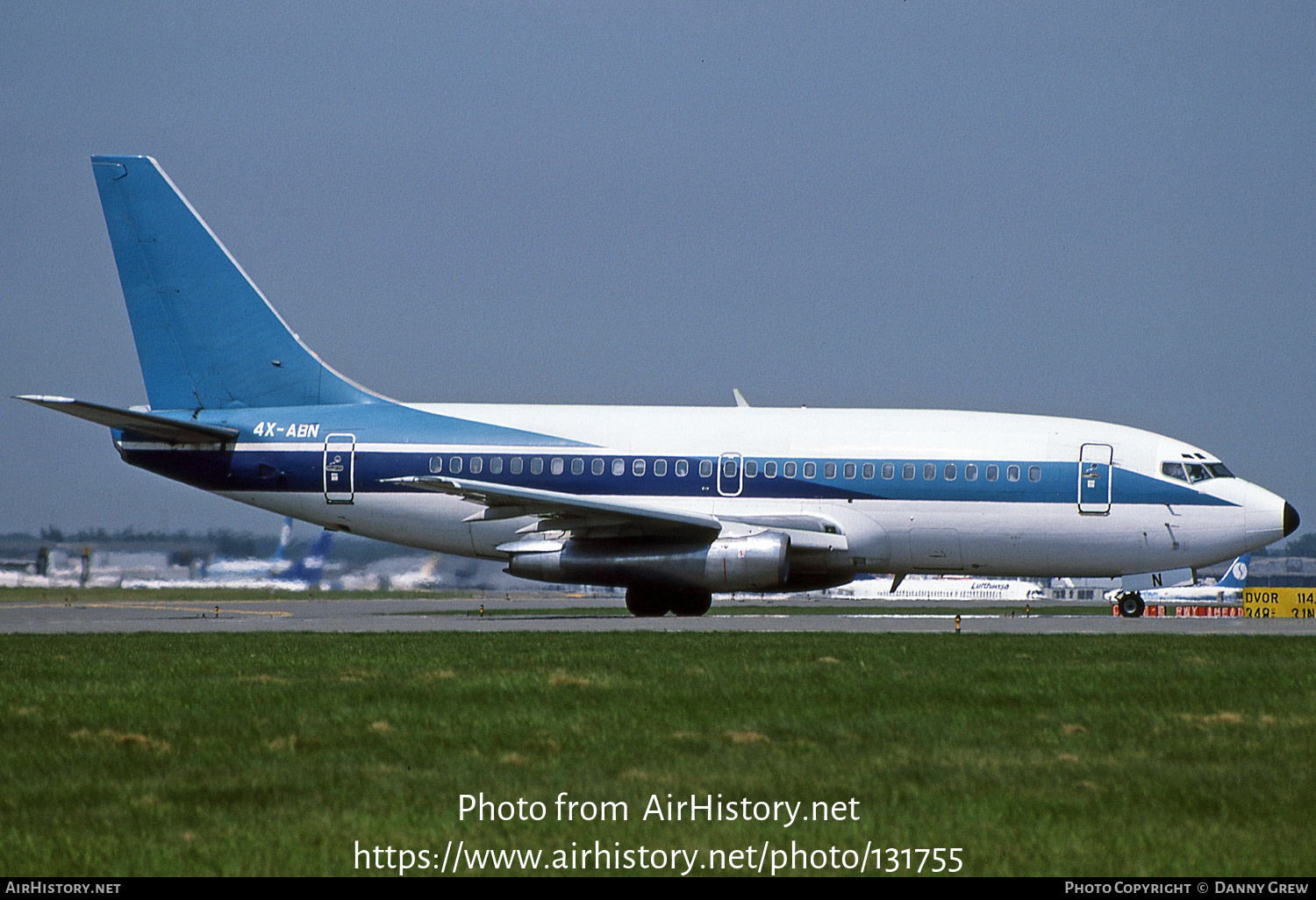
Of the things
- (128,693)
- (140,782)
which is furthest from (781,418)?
(140,782)

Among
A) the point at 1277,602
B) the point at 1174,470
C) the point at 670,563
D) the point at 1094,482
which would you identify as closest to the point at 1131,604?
the point at 1174,470

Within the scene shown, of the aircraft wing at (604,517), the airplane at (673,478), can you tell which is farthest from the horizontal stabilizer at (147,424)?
the aircraft wing at (604,517)

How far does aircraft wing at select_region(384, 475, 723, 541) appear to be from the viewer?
25.4 m

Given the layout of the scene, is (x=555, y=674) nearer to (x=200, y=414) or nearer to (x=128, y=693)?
(x=128, y=693)

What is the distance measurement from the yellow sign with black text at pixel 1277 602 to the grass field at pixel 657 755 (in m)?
22.6

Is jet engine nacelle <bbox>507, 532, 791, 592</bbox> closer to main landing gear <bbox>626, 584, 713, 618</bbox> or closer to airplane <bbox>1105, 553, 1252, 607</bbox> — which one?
main landing gear <bbox>626, 584, 713, 618</bbox>

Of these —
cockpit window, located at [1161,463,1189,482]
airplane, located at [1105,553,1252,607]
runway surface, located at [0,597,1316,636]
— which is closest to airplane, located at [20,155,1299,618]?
cockpit window, located at [1161,463,1189,482]

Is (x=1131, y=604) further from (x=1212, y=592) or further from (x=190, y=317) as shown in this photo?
(x=1212, y=592)

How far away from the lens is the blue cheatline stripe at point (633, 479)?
27125 mm

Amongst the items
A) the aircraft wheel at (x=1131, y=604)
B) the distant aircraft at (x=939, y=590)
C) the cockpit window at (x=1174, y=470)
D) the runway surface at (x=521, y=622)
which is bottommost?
the distant aircraft at (x=939, y=590)

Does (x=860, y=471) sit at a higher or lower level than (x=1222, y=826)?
higher

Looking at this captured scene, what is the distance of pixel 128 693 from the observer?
12.7 metres

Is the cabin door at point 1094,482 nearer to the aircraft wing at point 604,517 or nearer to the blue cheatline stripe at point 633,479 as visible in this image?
the blue cheatline stripe at point 633,479

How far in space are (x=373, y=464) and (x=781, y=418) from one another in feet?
26.5
